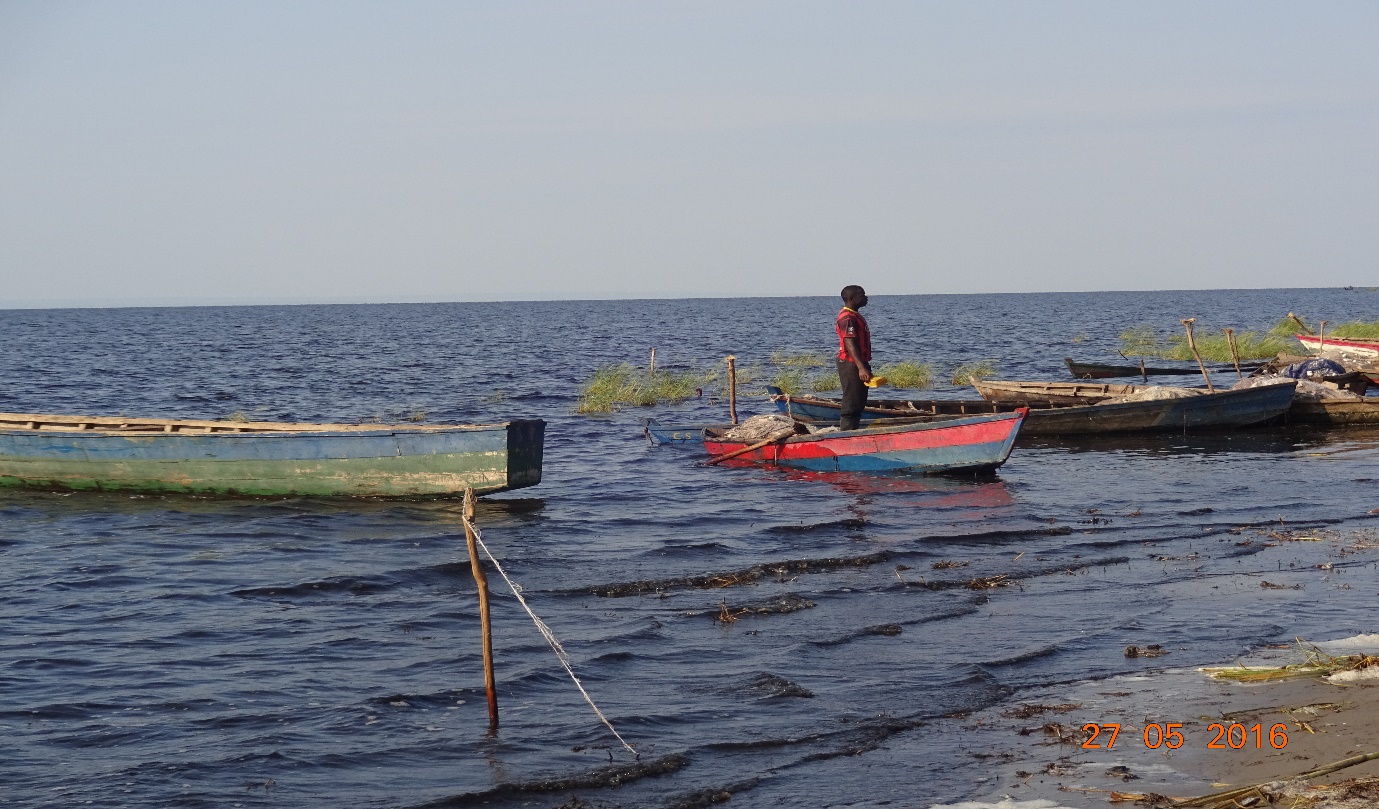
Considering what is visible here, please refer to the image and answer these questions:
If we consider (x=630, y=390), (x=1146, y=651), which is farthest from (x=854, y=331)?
(x=630, y=390)

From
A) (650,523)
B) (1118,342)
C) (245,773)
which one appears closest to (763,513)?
(650,523)

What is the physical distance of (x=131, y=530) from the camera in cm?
1458

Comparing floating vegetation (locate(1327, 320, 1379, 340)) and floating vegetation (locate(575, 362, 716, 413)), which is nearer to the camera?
floating vegetation (locate(575, 362, 716, 413))

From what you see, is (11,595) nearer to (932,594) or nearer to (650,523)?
(650,523)

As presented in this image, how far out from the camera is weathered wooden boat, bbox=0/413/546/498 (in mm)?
15312

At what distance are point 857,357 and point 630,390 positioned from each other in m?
16.1

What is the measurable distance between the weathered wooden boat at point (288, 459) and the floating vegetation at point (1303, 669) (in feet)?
30.1

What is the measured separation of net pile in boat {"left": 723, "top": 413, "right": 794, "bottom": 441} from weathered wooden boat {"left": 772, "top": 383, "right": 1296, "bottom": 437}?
2464 millimetres

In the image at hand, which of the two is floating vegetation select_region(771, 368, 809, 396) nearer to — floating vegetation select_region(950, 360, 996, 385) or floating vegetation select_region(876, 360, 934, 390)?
floating vegetation select_region(876, 360, 934, 390)

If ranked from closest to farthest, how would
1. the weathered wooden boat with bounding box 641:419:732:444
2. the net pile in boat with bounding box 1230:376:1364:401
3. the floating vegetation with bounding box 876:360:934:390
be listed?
the weathered wooden boat with bounding box 641:419:732:444 < the net pile in boat with bounding box 1230:376:1364:401 < the floating vegetation with bounding box 876:360:934:390

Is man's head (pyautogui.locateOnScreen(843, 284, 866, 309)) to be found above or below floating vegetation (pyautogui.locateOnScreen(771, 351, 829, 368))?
above

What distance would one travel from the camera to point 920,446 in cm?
1709

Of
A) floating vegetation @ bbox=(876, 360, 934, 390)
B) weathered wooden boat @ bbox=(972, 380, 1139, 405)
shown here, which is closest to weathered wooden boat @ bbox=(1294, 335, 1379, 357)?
weathered wooden boat @ bbox=(972, 380, 1139, 405)
